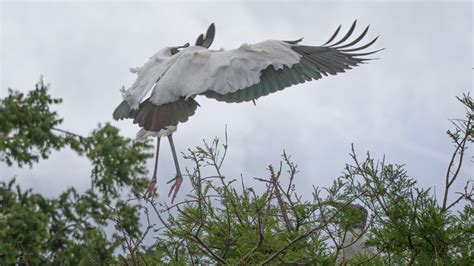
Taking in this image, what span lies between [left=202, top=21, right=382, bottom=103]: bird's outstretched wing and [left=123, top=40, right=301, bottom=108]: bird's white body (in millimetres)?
34

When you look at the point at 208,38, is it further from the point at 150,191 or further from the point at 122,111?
the point at 150,191

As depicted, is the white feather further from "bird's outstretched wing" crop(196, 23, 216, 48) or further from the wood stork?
"bird's outstretched wing" crop(196, 23, 216, 48)

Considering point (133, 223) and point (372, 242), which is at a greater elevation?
point (133, 223)

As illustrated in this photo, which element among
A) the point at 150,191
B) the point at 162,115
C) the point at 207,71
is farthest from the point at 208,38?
the point at 150,191

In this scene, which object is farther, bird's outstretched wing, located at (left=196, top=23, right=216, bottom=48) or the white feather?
bird's outstretched wing, located at (left=196, top=23, right=216, bottom=48)

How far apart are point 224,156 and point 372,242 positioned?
0.72m

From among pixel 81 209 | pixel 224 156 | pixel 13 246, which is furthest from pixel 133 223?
pixel 224 156

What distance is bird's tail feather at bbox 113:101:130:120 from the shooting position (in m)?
4.12

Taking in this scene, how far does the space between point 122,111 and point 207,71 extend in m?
0.48

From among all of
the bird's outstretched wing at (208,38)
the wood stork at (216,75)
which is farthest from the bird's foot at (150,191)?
the bird's outstretched wing at (208,38)

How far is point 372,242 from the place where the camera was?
3.55 m

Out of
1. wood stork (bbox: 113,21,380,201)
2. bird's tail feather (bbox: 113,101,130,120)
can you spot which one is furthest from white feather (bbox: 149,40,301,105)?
bird's tail feather (bbox: 113,101,130,120)

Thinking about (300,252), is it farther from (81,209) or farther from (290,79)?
(81,209)

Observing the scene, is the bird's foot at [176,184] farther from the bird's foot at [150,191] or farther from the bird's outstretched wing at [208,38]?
the bird's outstretched wing at [208,38]
